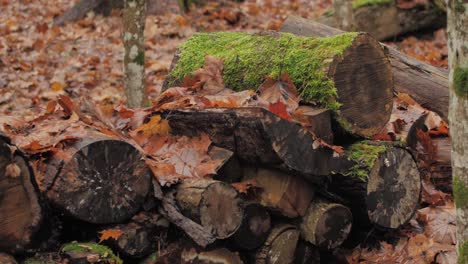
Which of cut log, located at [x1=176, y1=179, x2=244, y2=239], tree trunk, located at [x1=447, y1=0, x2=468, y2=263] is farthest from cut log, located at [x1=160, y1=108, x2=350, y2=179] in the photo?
tree trunk, located at [x1=447, y1=0, x2=468, y2=263]

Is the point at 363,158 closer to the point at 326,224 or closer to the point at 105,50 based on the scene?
the point at 326,224

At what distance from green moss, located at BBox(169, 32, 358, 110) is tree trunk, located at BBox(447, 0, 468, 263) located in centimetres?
130

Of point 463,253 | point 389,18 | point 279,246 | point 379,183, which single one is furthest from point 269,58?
point 389,18

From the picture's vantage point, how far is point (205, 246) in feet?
12.4

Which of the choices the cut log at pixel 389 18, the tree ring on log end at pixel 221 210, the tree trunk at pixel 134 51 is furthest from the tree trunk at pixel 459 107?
the cut log at pixel 389 18

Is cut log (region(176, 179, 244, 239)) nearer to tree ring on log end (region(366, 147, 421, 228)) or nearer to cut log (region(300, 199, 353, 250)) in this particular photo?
cut log (region(300, 199, 353, 250))

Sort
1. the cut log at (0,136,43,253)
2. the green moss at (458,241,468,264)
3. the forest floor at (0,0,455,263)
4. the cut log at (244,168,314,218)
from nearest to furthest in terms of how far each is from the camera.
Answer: the green moss at (458,241,468,264) < the cut log at (0,136,43,253) < the cut log at (244,168,314,218) < the forest floor at (0,0,455,263)

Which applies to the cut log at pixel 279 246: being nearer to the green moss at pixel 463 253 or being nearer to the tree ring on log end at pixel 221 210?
the tree ring on log end at pixel 221 210

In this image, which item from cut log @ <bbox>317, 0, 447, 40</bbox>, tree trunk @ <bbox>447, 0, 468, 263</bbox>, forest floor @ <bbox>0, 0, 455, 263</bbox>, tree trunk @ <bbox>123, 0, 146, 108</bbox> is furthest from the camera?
cut log @ <bbox>317, 0, 447, 40</bbox>

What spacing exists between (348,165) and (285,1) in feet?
30.9

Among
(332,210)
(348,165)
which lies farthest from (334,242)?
(348,165)

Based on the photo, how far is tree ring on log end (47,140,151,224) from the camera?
3582 mm

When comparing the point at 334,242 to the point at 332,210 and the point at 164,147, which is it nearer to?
the point at 332,210

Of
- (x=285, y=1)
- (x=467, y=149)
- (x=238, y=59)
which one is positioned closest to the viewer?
(x=467, y=149)
